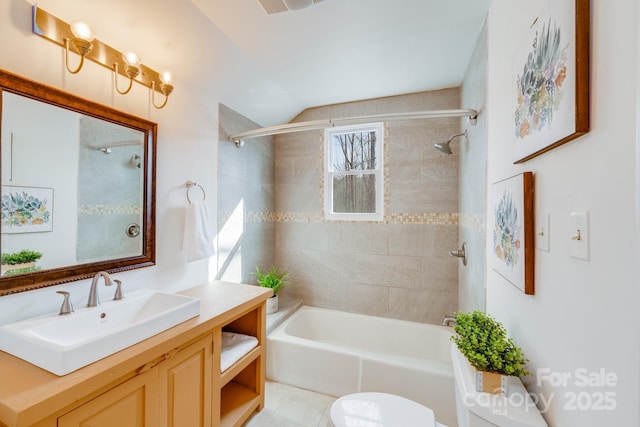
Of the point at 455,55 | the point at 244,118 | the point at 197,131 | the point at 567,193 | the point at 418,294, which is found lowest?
the point at 418,294

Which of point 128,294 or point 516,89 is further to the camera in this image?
point 128,294

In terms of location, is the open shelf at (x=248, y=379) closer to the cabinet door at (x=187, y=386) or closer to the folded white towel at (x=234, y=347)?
the folded white towel at (x=234, y=347)

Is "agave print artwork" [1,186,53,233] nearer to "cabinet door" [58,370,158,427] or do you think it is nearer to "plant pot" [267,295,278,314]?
"cabinet door" [58,370,158,427]

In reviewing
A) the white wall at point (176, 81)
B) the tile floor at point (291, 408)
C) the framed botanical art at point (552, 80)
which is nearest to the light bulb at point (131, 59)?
the white wall at point (176, 81)

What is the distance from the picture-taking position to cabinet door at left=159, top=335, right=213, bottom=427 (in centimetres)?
111

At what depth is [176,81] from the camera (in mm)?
1831

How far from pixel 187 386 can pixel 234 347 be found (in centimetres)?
46

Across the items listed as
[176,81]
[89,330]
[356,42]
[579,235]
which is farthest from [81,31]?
[579,235]

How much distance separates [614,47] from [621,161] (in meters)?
0.25

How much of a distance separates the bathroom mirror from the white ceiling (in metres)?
0.93

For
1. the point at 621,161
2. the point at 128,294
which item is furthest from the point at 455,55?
the point at 128,294

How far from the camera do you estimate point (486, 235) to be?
4.90ft

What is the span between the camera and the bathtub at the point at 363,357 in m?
1.73

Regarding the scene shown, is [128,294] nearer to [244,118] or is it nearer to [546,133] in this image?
[244,118]
